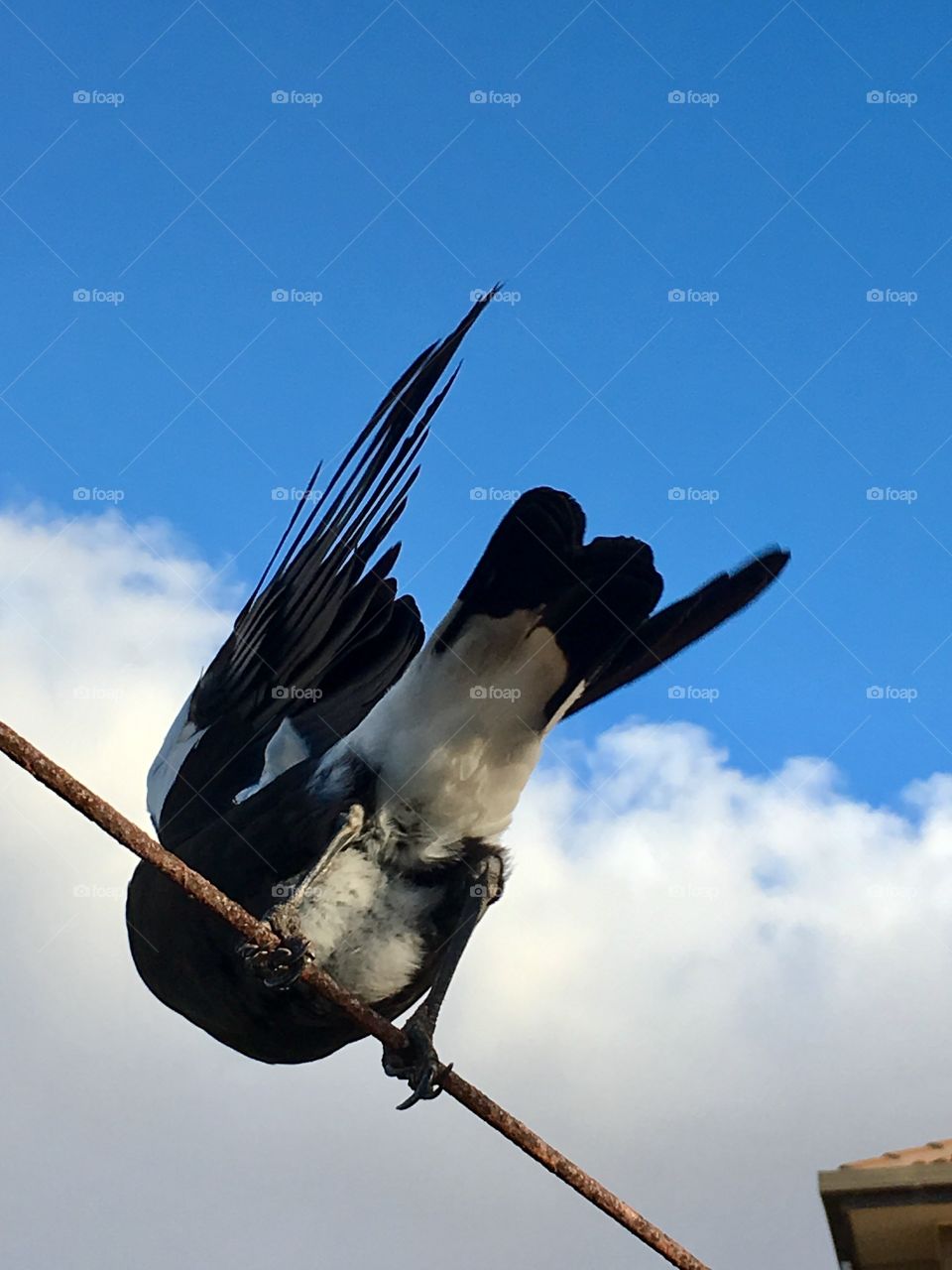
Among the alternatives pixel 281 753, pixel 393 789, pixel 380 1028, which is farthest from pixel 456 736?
pixel 380 1028

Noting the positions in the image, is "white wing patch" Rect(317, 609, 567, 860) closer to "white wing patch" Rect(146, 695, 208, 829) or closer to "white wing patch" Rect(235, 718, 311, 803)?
"white wing patch" Rect(235, 718, 311, 803)

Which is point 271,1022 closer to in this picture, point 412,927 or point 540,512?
point 412,927

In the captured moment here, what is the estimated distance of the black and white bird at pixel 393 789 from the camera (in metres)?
3.59

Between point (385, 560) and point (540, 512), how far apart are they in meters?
0.58

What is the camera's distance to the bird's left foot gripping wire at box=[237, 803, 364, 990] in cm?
329

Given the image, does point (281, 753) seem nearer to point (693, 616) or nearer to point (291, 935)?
point (291, 935)

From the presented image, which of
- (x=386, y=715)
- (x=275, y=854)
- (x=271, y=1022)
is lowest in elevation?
(x=271, y=1022)

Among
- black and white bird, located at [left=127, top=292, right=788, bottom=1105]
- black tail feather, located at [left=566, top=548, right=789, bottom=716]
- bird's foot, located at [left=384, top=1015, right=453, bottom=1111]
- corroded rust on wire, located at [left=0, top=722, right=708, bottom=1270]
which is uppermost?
black tail feather, located at [left=566, top=548, right=789, bottom=716]

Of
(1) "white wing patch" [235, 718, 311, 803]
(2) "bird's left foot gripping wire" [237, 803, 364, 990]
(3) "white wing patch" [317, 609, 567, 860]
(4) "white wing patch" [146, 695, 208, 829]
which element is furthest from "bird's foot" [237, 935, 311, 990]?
(4) "white wing patch" [146, 695, 208, 829]

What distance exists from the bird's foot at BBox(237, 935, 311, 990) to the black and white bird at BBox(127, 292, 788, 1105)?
6cm

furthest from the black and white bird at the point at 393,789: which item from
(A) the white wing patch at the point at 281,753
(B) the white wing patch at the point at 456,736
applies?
(A) the white wing patch at the point at 281,753

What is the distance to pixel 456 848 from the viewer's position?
3875mm

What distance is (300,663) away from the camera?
4090mm

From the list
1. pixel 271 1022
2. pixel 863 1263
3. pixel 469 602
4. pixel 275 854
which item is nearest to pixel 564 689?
pixel 469 602
